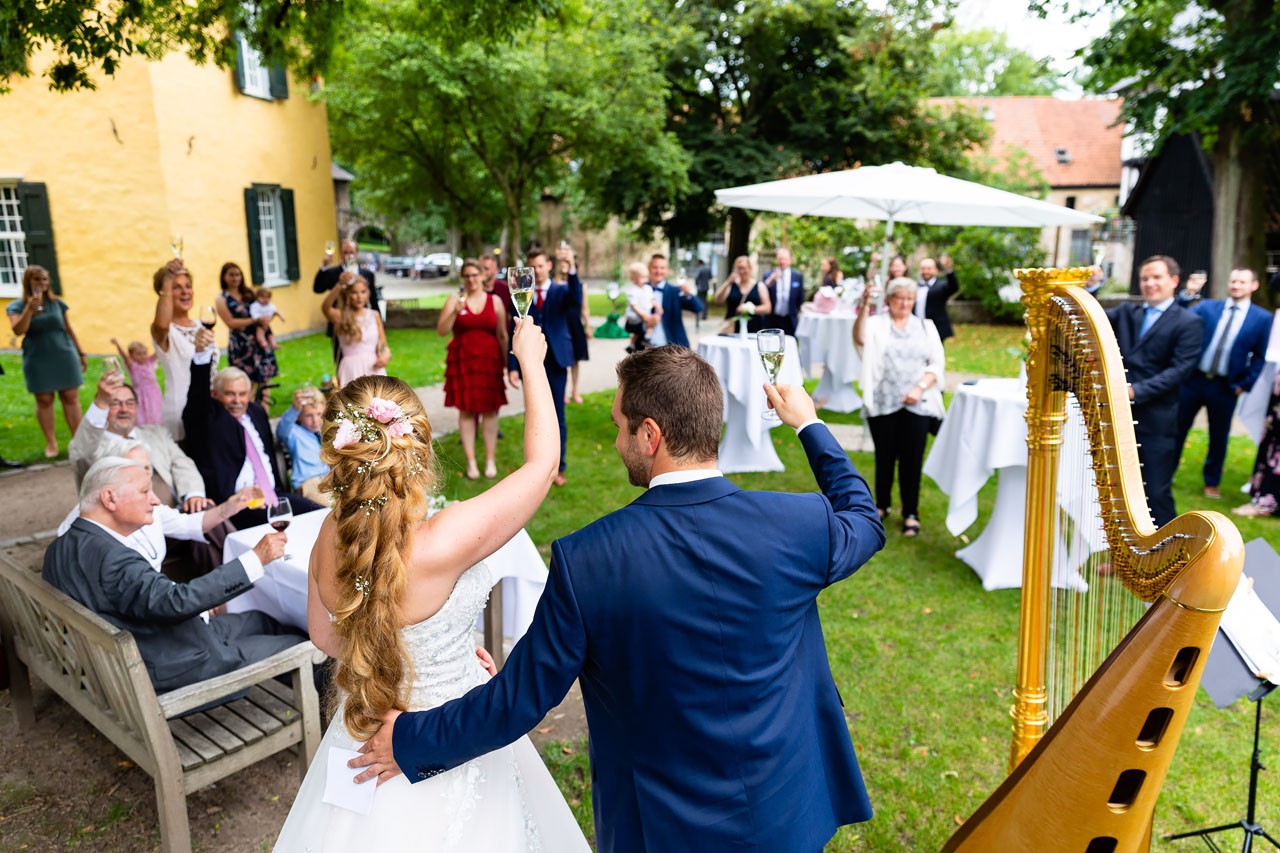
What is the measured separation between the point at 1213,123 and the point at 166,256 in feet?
56.9

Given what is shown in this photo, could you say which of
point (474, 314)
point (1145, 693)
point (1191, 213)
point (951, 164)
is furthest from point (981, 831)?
point (1191, 213)

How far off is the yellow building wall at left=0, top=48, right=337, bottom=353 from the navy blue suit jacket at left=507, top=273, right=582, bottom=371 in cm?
1001

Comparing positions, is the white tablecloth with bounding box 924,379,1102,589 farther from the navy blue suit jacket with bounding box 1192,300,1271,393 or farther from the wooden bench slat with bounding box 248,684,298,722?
the wooden bench slat with bounding box 248,684,298,722

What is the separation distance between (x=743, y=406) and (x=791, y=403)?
6198 millimetres

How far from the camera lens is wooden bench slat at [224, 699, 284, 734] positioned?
3.32 m

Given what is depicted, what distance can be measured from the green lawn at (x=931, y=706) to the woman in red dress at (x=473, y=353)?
0.86m

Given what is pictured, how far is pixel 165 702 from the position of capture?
9.76 feet

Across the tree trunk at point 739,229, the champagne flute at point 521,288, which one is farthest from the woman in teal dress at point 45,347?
the tree trunk at point 739,229

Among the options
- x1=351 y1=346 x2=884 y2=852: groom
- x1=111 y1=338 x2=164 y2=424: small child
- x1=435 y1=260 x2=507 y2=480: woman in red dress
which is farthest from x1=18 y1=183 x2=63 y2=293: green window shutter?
x1=351 y1=346 x2=884 y2=852: groom

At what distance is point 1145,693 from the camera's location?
68.9 inches

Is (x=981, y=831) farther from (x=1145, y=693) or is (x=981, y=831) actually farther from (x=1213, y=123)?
(x=1213, y=123)

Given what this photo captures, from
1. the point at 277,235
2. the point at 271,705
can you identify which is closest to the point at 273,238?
the point at 277,235

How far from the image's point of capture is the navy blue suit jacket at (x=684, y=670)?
5.65 ft

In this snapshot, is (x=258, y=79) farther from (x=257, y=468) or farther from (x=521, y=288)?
(x=521, y=288)
